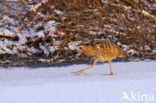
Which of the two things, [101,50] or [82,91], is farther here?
[101,50]

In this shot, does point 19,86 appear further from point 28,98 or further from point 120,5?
point 120,5

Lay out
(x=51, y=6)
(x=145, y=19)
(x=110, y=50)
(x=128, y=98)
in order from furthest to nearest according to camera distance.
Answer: (x=145, y=19)
(x=51, y=6)
(x=110, y=50)
(x=128, y=98)

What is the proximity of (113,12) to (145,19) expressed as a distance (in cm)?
26

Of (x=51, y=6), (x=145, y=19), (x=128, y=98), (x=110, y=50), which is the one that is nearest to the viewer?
(x=128, y=98)

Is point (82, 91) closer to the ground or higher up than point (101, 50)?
closer to the ground

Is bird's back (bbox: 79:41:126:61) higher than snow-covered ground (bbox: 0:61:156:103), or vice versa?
bird's back (bbox: 79:41:126:61)

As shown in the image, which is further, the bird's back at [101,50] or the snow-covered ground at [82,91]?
the bird's back at [101,50]

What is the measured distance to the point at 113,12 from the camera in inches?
84.2

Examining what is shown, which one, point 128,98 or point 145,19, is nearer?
point 128,98

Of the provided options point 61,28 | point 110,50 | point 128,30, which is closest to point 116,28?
point 128,30

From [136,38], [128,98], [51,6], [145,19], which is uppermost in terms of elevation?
[51,6]

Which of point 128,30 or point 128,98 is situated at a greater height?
point 128,30

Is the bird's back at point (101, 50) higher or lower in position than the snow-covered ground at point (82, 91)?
higher

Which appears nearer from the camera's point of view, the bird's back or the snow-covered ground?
the snow-covered ground
